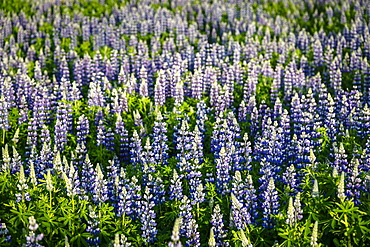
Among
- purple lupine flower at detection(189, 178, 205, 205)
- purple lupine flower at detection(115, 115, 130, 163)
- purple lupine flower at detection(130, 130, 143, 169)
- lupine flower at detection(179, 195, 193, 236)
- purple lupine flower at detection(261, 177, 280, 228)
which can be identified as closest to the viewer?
lupine flower at detection(179, 195, 193, 236)

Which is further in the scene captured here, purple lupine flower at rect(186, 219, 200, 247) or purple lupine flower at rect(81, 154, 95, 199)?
purple lupine flower at rect(81, 154, 95, 199)

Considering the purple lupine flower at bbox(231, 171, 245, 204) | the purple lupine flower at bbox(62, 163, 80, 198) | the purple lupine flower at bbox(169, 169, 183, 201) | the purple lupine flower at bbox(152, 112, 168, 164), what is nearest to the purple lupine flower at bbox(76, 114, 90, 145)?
the purple lupine flower at bbox(152, 112, 168, 164)

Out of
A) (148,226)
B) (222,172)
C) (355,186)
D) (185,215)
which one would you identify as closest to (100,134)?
(222,172)

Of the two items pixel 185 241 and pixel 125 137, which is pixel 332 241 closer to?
pixel 185 241

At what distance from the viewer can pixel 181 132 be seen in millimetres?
8195

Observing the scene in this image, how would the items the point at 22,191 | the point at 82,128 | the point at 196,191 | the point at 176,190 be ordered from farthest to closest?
the point at 82,128
the point at 196,191
the point at 176,190
the point at 22,191

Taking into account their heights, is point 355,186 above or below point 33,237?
above

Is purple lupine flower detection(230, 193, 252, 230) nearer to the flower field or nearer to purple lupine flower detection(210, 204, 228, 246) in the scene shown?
the flower field

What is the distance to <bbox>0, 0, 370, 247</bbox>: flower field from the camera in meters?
6.62

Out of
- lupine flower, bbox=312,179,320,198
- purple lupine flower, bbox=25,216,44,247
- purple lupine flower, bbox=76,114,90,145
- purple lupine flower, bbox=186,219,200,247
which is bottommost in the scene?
purple lupine flower, bbox=186,219,200,247

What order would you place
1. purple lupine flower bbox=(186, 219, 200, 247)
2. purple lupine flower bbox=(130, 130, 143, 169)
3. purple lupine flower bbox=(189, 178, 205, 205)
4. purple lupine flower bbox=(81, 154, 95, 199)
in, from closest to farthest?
purple lupine flower bbox=(186, 219, 200, 247)
purple lupine flower bbox=(189, 178, 205, 205)
purple lupine flower bbox=(81, 154, 95, 199)
purple lupine flower bbox=(130, 130, 143, 169)

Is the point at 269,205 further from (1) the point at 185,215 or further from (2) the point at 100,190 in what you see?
(2) the point at 100,190

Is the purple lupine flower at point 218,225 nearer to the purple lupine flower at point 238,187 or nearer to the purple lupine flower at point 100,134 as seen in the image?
the purple lupine flower at point 238,187

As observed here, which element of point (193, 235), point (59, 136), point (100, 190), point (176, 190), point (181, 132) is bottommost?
point (193, 235)
